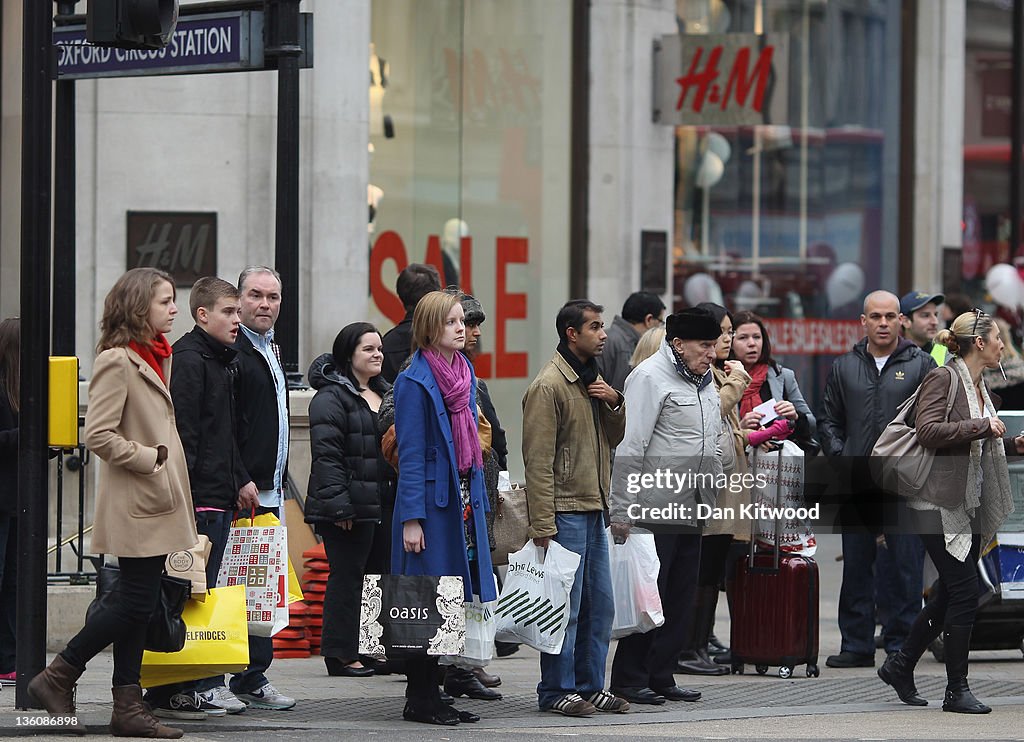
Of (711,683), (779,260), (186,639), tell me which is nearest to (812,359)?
(779,260)

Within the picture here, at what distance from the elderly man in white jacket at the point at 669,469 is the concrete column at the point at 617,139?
24.0 ft

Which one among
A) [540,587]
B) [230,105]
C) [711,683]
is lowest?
[711,683]

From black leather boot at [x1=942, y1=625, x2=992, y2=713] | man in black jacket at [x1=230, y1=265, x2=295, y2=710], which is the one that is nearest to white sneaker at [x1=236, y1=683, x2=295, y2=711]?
man in black jacket at [x1=230, y1=265, x2=295, y2=710]

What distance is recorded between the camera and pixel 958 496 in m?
9.12

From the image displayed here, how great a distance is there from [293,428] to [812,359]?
7.92 metres

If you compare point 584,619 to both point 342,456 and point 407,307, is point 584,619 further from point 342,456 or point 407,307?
point 407,307

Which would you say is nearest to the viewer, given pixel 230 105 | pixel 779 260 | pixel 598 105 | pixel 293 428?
pixel 293 428

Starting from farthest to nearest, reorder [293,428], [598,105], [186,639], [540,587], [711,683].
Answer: [598,105]
[293,428]
[711,683]
[540,587]
[186,639]

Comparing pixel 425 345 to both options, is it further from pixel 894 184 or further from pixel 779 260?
pixel 894 184

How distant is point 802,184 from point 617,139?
9.85 feet

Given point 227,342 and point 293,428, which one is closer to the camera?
point 227,342

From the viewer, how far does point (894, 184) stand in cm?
1977

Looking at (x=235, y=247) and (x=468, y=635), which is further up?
(x=235, y=247)

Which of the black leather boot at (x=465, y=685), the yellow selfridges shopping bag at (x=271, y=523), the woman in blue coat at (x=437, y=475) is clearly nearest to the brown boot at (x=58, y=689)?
the yellow selfridges shopping bag at (x=271, y=523)
